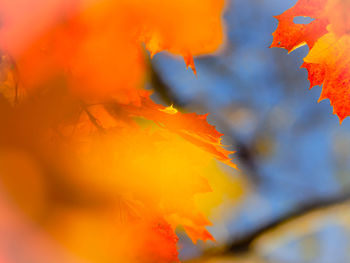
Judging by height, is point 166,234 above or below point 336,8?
below

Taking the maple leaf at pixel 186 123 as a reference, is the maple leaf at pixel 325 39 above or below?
above

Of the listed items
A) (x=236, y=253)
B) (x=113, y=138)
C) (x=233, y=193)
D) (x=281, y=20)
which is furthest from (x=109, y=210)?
(x=233, y=193)

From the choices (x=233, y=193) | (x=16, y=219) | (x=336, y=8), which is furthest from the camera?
(x=233, y=193)

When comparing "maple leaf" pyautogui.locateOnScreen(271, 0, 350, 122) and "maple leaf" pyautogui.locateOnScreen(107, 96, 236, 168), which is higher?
"maple leaf" pyautogui.locateOnScreen(271, 0, 350, 122)

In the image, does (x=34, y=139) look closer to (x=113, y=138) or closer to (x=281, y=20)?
(x=113, y=138)

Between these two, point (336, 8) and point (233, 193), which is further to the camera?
point (233, 193)

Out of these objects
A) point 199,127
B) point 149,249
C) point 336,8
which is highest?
point 336,8

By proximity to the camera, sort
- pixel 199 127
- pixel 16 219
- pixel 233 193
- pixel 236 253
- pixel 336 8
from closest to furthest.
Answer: pixel 336 8 < pixel 199 127 < pixel 16 219 < pixel 236 253 < pixel 233 193
